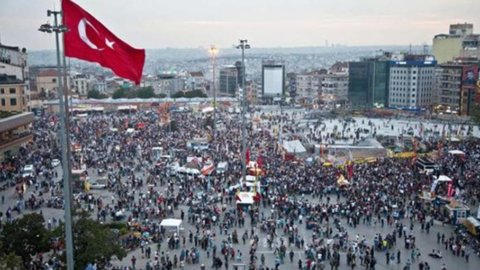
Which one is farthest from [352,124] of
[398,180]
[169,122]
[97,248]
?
[97,248]

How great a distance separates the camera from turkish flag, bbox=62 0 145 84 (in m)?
11.5

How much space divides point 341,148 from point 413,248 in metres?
18.2

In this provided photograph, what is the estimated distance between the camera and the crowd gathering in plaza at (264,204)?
21.0m

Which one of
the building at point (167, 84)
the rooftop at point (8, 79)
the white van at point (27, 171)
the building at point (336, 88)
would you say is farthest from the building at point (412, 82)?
the white van at point (27, 171)

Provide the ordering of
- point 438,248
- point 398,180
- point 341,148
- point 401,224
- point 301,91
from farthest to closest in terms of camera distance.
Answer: point 301,91
point 341,148
point 398,180
point 401,224
point 438,248

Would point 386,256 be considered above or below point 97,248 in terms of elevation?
below

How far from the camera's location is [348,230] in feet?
79.2

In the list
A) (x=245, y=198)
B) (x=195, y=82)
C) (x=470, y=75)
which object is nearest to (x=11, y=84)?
(x=245, y=198)

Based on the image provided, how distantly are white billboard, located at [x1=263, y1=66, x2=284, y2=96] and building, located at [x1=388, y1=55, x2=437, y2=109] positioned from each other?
82.6 feet

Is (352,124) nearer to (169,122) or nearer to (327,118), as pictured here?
(327,118)

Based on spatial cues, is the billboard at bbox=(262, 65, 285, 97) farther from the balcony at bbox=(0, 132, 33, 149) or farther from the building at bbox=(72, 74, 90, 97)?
the balcony at bbox=(0, 132, 33, 149)

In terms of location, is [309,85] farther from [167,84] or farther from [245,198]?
[245,198]

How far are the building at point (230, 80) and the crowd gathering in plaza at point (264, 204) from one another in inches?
3077

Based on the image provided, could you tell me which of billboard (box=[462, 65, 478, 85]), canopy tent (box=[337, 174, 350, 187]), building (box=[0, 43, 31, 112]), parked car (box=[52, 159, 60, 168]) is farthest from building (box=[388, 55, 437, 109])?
parked car (box=[52, 159, 60, 168])
